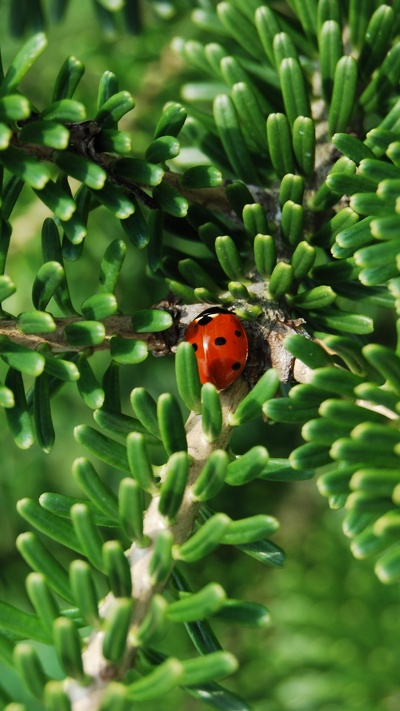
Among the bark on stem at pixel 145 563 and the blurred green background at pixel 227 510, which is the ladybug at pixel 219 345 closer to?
the bark on stem at pixel 145 563

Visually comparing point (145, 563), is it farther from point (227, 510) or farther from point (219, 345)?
point (227, 510)

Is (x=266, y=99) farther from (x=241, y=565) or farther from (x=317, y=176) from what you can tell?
(x=241, y=565)

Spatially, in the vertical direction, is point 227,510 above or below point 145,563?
below

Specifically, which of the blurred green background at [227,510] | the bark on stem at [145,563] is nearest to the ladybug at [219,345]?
the bark on stem at [145,563]

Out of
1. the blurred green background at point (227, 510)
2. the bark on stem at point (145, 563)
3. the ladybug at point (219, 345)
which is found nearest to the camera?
the bark on stem at point (145, 563)

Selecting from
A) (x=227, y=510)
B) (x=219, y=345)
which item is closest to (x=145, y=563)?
(x=219, y=345)

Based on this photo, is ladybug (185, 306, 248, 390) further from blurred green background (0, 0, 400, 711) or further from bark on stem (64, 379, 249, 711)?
blurred green background (0, 0, 400, 711)

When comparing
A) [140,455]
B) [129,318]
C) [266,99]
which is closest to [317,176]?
[266,99]

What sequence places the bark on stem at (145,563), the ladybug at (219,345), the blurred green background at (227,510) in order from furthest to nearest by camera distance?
the blurred green background at (227,510), the ladybug at (219,345), the bark on stem at (145,563)
